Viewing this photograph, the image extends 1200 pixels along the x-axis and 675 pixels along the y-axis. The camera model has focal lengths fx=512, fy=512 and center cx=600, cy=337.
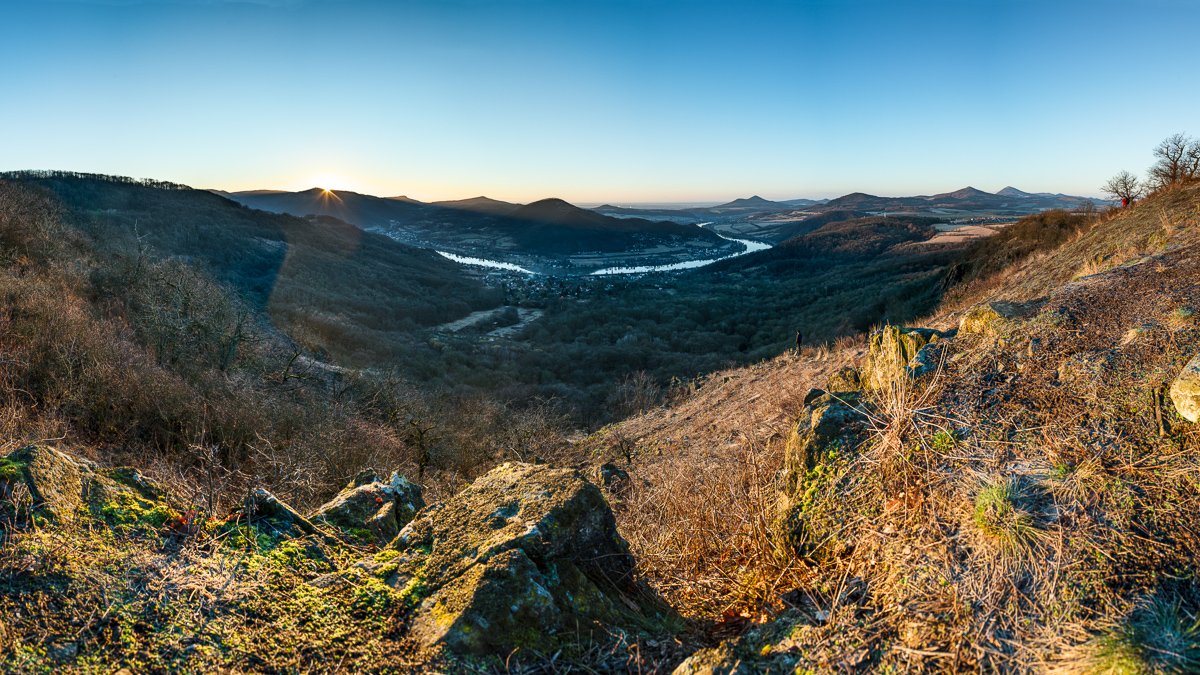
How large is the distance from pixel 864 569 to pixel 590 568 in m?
1.39

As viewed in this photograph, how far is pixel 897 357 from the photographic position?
418 centimetres

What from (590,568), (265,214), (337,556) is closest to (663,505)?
(590,568)

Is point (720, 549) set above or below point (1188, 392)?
below

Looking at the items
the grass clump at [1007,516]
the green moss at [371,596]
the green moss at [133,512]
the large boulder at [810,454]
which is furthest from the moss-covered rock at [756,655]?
the green moss at [133,512]

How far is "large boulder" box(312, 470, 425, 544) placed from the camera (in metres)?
3.32

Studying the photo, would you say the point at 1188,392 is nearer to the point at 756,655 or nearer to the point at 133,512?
the point at 756,655

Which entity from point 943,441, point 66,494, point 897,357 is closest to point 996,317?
point 897,357

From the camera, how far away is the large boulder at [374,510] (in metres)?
3.32

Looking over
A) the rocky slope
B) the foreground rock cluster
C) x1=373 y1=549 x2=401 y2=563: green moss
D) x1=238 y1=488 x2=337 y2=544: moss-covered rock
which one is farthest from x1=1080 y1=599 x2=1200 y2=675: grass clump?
x1=238 y1=488 x2=337 y2=544: moss-covered rock

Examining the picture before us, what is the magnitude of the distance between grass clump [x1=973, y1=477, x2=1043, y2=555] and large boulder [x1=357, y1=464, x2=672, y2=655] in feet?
5.18

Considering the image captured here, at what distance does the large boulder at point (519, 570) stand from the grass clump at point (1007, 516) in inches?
62.1

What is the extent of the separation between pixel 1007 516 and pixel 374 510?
3732 millimetres

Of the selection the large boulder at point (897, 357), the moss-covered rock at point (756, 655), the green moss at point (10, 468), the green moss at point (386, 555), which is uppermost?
the large boulder at point (897, 357)

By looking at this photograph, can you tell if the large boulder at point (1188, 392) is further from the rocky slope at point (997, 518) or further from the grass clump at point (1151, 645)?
the grass clump at point (1151, 645)
